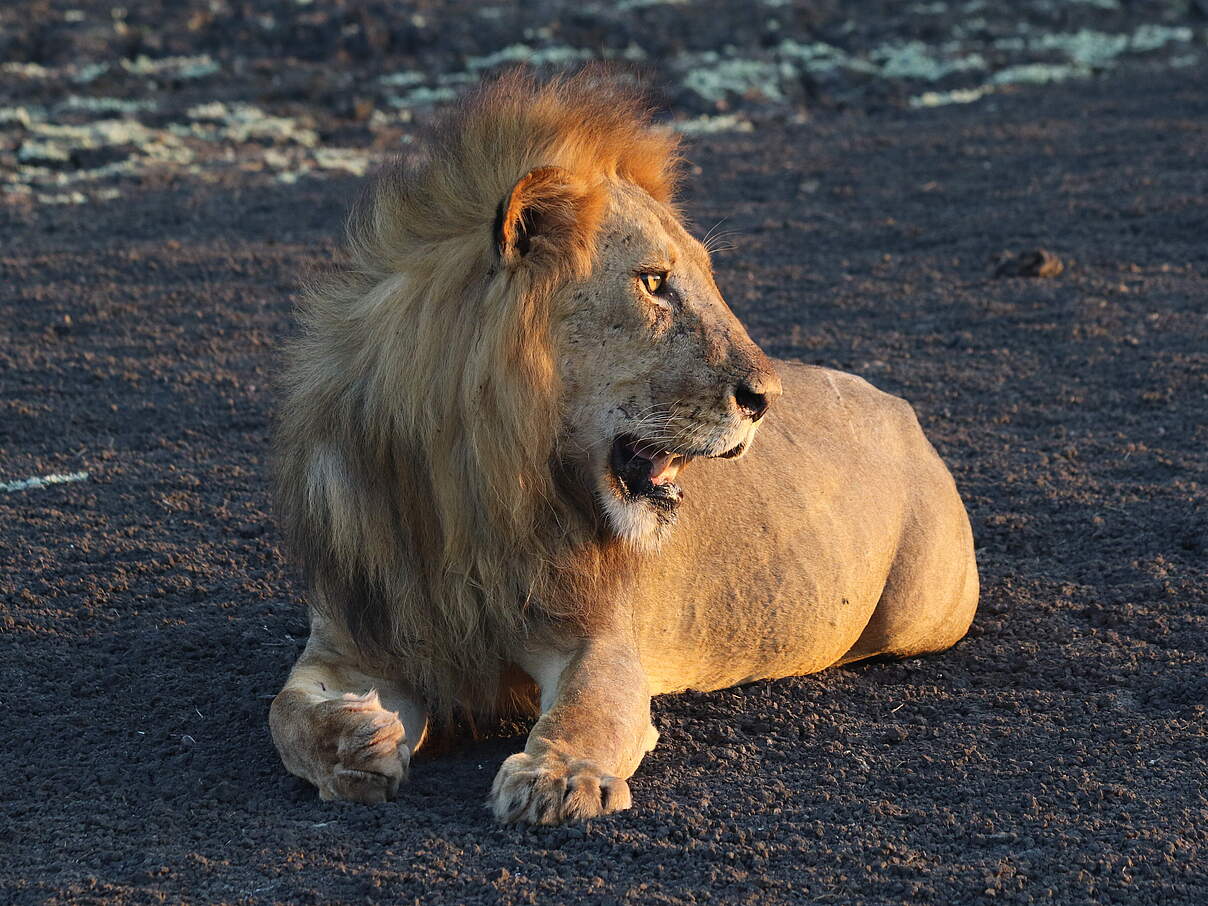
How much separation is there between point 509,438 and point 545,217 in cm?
49

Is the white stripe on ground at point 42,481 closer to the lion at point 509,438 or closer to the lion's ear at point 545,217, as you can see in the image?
the lion at point 509,438

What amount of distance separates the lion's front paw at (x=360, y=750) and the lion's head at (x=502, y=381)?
0.95 feet

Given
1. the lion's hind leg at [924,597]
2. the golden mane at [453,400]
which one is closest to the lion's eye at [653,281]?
the golden mane at [453,400]

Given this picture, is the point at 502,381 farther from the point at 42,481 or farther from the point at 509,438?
the point at 42,481

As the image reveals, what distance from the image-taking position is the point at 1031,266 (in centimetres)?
943

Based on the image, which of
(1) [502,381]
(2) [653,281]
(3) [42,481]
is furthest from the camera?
(3) [42,481]

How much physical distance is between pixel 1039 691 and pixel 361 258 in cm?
223

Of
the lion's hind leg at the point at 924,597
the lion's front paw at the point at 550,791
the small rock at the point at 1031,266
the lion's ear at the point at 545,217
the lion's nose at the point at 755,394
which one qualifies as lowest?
the small rock at the point at 1031,266

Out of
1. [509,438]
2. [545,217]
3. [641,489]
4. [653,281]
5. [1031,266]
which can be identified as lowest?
[1031,266]

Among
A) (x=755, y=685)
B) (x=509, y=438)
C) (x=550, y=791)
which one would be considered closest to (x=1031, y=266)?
(x=755, y=685)

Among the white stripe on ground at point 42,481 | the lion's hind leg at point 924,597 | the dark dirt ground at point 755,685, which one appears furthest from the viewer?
the white stripe on ground at point 42,481

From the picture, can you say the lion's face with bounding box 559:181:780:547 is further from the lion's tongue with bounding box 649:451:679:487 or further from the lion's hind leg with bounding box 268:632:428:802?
the lion's hind leg with bounding box 268:632:428:802

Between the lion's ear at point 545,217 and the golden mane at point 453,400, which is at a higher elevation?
the lion's ear at point 545,217

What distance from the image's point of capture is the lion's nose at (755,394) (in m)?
3.46
